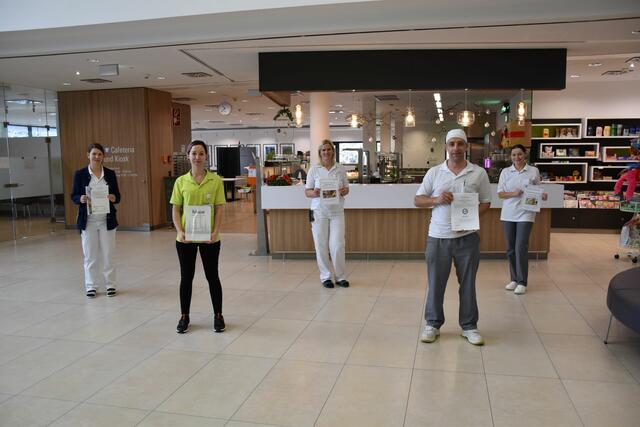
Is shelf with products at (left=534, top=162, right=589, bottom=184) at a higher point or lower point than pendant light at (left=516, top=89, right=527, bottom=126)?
lower

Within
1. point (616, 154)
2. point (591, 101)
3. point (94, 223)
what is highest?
point (591, 101)

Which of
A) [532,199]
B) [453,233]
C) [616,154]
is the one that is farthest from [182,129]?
[453,233]

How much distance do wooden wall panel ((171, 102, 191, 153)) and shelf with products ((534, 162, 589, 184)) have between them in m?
8.96

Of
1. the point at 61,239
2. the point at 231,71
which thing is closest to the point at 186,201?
the point at 231,71

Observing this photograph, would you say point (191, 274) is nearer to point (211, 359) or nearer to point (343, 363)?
point (211, 359)

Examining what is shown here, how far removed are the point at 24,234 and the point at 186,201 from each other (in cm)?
826

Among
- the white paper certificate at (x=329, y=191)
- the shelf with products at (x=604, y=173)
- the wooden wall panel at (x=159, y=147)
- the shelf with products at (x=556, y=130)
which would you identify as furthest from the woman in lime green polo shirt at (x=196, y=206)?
the shelf with products at (x=604, y=173)

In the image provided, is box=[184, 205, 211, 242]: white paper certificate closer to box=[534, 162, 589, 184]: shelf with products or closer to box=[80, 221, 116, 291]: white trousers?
box=[80, 221, 116, 291]: white trousers

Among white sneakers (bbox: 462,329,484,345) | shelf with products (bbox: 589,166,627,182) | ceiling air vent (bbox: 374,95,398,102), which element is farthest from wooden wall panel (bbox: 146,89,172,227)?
shelf with products (bbox: 589,166,627,182)

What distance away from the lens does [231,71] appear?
365 inches

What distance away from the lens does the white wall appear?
10.4 metres

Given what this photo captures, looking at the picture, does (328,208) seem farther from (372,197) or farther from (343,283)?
(372,197)

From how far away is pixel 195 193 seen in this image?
4.38 m

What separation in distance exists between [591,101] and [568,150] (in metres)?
1.07
